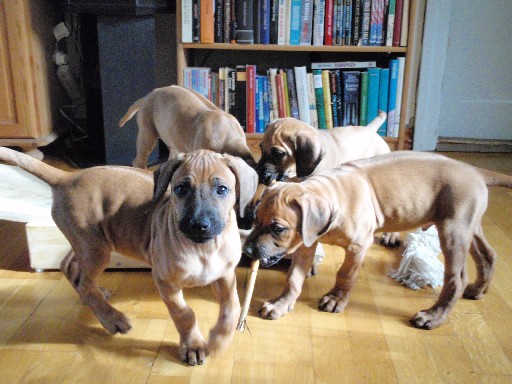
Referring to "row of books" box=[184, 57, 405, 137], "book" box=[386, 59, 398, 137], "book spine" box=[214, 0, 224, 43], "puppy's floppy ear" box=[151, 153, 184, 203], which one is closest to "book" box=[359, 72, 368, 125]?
"row of books" box=[184, 57, 405, 137]

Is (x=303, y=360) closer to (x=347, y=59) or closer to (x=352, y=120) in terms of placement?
(x=352, y=120)

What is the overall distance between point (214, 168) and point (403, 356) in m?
0.83

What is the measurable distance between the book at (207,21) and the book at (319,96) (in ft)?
2.26

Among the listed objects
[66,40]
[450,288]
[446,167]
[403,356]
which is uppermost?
[66,40]

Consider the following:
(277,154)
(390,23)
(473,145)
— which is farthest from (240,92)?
(473,145)

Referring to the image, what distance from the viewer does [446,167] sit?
Answer: 1.98 meters

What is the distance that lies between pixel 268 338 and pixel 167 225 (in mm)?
520

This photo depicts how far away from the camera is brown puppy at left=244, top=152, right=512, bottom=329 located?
70.7 inches

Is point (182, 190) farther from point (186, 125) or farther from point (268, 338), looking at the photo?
point (186, 125)

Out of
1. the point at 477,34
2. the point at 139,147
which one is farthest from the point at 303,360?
the point at 477,34

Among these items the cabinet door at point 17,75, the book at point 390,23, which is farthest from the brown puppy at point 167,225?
the book at point 390,23

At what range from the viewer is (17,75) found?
3240 millimetres

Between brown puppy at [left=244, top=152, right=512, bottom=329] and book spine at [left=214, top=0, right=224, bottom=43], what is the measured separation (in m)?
1.79

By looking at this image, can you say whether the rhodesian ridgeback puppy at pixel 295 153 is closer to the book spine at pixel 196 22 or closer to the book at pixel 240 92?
the book at pixel 240 92
